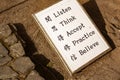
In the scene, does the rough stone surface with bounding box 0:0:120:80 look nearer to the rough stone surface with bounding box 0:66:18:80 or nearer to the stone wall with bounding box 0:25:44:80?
the stone wall with bounding box 0:25:44:80

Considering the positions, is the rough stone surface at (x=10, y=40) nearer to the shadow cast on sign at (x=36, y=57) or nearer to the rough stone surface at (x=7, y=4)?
the shadow cast on sign at (x=36, y=57)

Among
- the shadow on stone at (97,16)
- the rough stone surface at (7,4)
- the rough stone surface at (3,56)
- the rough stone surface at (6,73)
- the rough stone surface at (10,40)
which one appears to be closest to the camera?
the rough stone surface at (6,73)

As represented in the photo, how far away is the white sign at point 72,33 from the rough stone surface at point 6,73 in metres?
0.55

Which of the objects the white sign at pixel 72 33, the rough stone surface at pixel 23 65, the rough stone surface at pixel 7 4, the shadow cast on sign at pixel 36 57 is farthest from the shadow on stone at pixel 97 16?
the rough stone surface at pixel 23 65

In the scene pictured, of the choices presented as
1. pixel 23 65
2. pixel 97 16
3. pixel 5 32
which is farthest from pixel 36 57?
pixel 97 16

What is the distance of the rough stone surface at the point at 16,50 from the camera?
3330 millimetres

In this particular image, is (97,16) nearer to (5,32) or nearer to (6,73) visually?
(5,32)

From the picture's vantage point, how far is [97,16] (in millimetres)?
3877

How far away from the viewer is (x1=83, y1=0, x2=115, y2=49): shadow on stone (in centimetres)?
368

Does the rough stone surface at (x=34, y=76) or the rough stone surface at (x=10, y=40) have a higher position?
the rough stone surface at (x=10, y=40)

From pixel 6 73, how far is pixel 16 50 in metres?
0.31

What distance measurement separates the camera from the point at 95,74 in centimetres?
336

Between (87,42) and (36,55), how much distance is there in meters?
0.61

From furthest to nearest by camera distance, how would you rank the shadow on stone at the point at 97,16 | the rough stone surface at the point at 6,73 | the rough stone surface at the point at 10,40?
the shadow on stone at the point at 97,16, the rough stone surface at the point at 10,40, the rough stone surface at the point at 6,73
